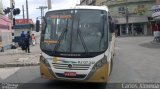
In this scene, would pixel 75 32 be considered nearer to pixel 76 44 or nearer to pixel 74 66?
pixel 76 44

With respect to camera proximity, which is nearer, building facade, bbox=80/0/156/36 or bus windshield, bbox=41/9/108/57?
bus windshield, bbox=41/9/108/57

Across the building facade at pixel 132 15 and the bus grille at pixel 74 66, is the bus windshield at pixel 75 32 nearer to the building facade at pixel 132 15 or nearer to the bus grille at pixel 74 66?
the bus grille at pixel 74 66

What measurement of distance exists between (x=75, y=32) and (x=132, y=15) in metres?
67.7

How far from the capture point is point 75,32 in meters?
12.1

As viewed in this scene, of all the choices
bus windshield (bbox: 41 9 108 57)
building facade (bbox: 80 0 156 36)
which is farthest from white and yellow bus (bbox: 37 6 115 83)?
building facade (bbox: 80 0 156 36)

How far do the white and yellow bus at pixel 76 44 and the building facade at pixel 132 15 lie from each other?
64.5 meters

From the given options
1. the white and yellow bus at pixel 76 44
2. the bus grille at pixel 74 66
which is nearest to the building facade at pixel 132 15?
the white and yellow bus at pixel 76 44

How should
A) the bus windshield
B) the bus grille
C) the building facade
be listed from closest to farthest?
the bus grille < the bus windshield < the building facade

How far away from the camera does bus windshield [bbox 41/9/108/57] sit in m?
11.9

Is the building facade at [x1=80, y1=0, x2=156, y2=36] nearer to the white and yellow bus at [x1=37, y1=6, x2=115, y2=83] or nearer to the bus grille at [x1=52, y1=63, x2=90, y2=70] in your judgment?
the white and yellow bus at [x1=37, y1=6, x2=115, y2=83]

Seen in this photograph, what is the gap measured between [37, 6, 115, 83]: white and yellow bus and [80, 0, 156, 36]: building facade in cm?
6448

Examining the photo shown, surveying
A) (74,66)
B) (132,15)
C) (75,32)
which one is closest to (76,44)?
(75,32)

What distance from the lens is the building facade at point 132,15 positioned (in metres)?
77.9

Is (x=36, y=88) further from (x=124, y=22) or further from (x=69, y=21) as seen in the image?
(x=124, y=22)
